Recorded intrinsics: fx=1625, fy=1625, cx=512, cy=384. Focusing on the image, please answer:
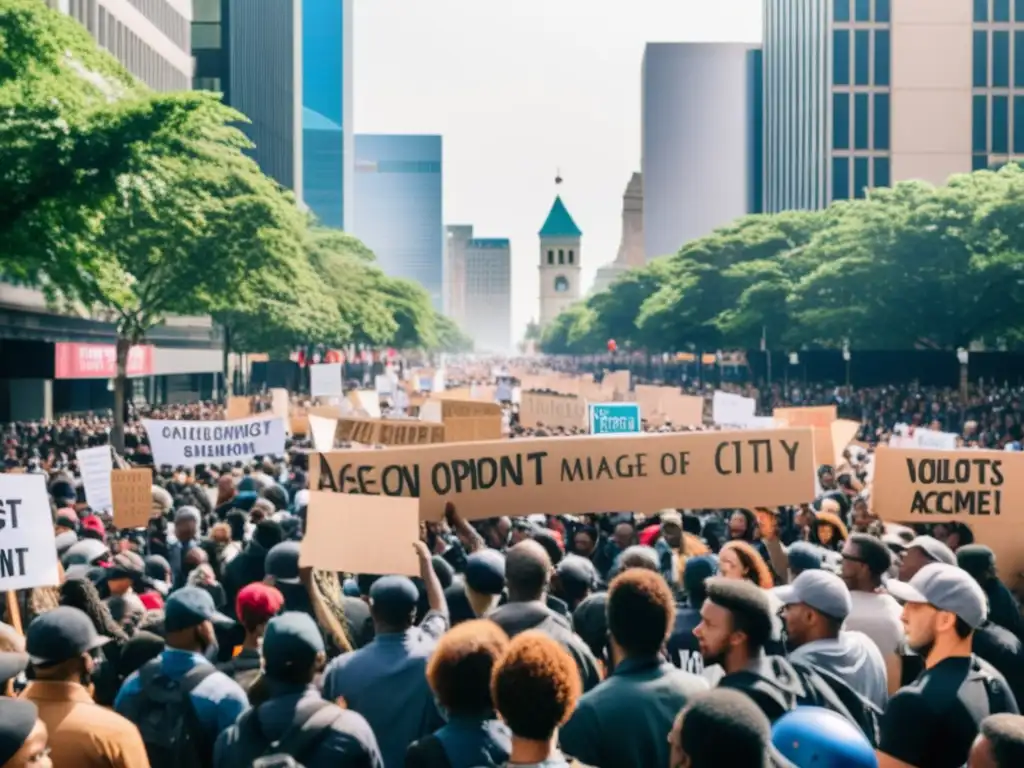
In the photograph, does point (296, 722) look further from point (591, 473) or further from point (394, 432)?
point (394, 432)

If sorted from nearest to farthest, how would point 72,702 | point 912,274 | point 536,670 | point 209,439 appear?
point 536,670
point 72,702
point 209,439
point 912,274

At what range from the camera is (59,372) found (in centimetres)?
4319

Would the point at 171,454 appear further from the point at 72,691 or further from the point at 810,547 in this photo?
the point at 72,691

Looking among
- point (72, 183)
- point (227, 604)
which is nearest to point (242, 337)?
point (72, 183)

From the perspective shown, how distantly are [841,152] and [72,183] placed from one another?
312 ft

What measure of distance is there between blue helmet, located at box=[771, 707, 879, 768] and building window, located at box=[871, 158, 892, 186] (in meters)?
107

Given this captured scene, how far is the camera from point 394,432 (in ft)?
51.0

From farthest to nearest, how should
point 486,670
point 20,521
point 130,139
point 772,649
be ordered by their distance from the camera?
point 130,139
point 20,521
point 772,649
point 486,670

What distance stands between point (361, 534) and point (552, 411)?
58.7 ft

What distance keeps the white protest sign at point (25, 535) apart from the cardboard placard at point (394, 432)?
22.5 feet

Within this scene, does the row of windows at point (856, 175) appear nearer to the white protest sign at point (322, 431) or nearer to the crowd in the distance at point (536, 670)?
the white protest sign at point (322, 431)

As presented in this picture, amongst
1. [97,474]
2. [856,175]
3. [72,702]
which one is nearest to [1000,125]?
[856,175]

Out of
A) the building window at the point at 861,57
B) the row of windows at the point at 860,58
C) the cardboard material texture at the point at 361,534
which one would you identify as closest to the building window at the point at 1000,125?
the row of windows at the point at 860,58

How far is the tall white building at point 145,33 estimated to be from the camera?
5225 cm
